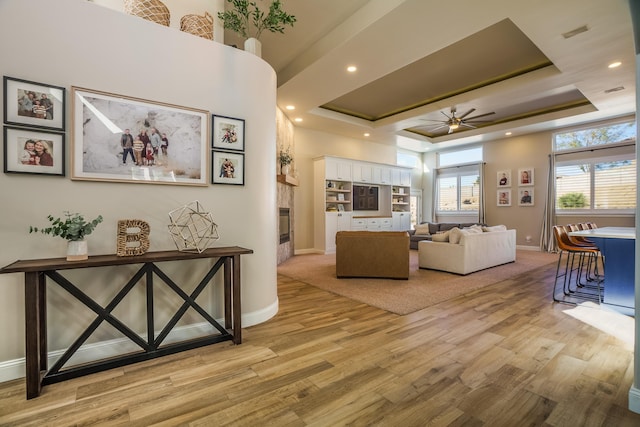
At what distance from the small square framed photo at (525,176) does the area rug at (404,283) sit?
3.14 m

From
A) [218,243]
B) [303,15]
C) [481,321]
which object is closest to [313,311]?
[218,243]

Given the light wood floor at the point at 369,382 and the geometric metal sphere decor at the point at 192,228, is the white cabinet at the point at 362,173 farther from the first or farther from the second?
the geometric metal sphere decor at the point at 192,228

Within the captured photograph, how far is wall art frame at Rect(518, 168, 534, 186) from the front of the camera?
8.41 metres

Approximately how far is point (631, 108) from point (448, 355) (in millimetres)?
7683

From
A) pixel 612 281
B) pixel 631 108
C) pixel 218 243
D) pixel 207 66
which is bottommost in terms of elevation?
pixel 612 281

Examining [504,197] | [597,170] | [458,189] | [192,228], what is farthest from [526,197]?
[192,228]

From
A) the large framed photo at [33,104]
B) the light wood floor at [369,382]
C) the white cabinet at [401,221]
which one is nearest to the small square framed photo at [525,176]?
the white cabinet at [401,221]

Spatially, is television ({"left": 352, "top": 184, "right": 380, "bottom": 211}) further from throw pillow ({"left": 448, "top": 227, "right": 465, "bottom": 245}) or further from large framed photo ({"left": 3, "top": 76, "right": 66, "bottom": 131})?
large framed photo ({"left": 3, "top": 76, "right": 66, "bottom": 131})

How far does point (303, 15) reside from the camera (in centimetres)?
391

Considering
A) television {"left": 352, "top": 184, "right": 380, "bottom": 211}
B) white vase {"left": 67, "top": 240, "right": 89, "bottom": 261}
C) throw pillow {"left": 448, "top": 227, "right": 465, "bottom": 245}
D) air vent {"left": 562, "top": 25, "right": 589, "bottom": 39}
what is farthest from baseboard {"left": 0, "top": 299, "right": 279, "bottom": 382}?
television {"left": 352, "top": 184, "right": 380, "bottom": 211}

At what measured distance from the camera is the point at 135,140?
7.75 ft

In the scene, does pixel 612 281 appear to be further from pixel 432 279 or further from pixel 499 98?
pixel 499 98

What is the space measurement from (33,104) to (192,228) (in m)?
1.33

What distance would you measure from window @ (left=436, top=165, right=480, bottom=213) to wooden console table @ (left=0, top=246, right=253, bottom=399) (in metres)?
9.19
